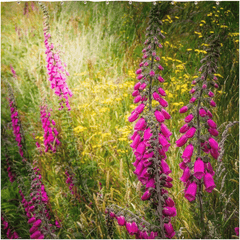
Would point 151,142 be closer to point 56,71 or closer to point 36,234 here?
point 36,234

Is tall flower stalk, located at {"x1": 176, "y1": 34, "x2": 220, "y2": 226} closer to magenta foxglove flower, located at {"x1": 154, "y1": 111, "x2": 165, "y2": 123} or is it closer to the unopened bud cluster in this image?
the unopened bud cluster

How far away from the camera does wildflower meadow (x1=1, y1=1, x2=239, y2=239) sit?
1542 millimetres

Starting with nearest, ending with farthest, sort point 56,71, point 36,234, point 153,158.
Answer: point 153,158
point 36,234
point 56,71

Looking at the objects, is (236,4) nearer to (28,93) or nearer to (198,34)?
(198,34)

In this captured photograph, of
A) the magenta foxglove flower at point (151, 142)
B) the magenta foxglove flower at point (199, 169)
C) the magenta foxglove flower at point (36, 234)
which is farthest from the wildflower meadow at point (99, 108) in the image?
the magenta foxglove flower at point (199, 169)

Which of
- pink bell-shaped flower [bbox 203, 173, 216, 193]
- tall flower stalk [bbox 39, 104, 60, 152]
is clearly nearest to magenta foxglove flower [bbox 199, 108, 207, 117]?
pink bell-shaped flower [bbox 203, 173, 216, 193]

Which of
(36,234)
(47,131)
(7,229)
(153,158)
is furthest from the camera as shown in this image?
(47,131)

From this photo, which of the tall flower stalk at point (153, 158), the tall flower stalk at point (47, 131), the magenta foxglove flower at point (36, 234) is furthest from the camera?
the tall flower stalk at point (47, 131)

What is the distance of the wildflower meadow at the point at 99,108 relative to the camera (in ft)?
5.06

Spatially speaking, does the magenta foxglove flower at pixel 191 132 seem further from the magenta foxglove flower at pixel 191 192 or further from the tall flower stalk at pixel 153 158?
the magenta foxglove flower at pixel 191 192

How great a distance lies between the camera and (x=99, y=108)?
214cm

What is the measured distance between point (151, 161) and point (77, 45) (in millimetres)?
1635

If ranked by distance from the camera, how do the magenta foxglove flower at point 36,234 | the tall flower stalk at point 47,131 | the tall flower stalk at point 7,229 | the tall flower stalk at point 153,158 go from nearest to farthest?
the tall flower stalk at point 153,158 < the magenta foxglove flower at point 36,234 < the tall flower stalk at point 7,229 < the tall flower stalk at point 47,131

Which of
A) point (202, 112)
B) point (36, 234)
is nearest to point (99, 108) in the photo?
point (36, 234)
